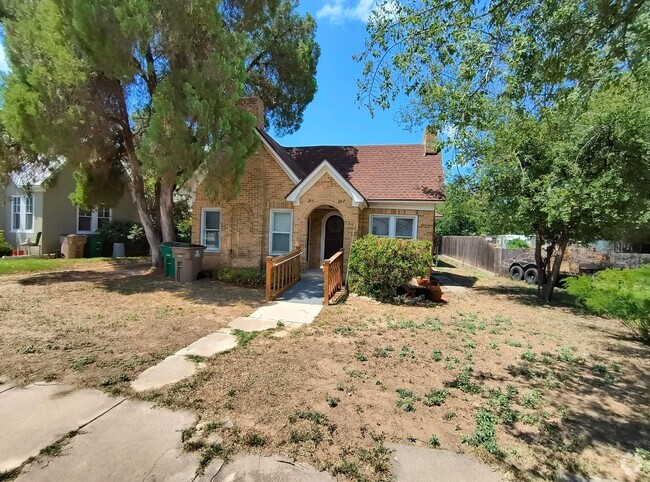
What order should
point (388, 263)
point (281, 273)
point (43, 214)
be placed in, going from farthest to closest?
point (43, 214) → point (281, 273) → point (388, 263)

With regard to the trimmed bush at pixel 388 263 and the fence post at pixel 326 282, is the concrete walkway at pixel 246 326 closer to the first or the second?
the fence post at pixel 326 282

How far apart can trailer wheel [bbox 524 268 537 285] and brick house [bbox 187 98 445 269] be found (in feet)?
22.6

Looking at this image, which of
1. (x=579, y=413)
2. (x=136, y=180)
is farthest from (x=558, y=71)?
(x=136, y=180)

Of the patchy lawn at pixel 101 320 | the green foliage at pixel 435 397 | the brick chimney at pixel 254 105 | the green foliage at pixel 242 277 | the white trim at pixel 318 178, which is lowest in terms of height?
the patchy lawn at pixel 101 320

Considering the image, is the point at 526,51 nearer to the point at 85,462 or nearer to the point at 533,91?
the point at 533,91

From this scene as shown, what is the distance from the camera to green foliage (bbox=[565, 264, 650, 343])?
20.8 feet

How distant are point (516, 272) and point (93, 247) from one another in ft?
71.0

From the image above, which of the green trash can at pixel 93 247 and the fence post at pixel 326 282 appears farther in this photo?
the green trash can at pixel 93 247

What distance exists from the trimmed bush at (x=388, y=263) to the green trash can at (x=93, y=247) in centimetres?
1540

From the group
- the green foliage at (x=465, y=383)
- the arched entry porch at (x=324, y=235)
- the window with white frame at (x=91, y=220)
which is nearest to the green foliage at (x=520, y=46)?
the green foliage at (x=465, y=383)

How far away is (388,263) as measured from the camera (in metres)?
9.69

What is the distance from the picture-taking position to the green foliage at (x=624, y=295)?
250 inches

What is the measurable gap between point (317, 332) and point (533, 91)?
532cm

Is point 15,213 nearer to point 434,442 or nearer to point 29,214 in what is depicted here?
point 29,214
